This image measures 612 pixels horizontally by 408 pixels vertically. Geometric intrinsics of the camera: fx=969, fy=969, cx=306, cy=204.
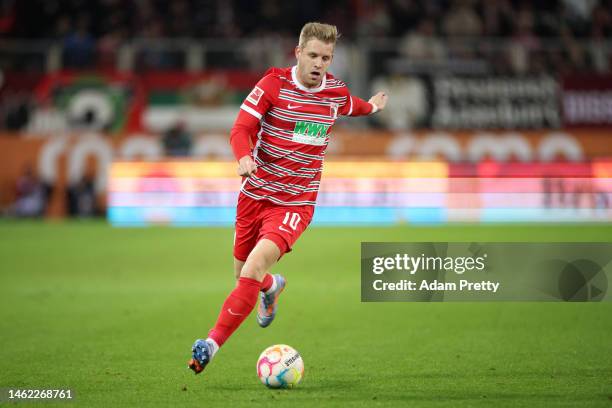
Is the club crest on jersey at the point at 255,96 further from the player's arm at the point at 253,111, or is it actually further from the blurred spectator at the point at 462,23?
the blurred spectator at the point at 462,23

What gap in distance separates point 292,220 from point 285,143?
0.57 m

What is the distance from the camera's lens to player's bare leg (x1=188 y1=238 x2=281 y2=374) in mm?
6453

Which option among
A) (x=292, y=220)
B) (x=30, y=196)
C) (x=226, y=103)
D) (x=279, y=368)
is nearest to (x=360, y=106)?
(x=292, y=220)

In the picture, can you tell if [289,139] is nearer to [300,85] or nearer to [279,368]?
[300,85]

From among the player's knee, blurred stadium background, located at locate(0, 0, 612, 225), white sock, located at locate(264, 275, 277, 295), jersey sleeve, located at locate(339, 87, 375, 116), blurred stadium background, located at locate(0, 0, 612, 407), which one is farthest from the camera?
blurred stadium background, located at locate(0, 0, 612, 225)

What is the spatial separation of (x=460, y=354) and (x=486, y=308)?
2839mm

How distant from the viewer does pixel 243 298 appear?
6590mm

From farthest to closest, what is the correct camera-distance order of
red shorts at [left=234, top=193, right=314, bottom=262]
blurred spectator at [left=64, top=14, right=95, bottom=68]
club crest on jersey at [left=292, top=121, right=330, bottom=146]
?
blurred spectator at [left=64, top=14, right=95, bottom=68] < club crest on jersey at [left=292, top=121, right=330, bottom=146] < red shorts at [left=234, top=193, right=314, bottom=262]

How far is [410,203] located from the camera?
65.6 feet

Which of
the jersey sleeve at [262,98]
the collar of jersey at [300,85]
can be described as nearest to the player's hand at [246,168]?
the jersey sleeve at [262,98]

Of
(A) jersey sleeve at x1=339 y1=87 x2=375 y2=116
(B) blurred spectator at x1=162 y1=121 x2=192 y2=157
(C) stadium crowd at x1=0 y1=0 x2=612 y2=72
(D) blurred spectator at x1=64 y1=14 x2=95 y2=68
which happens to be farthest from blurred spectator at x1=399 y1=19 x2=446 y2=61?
(A) jersey sleeve at x1=339 y1=87 x2=375 y2=116

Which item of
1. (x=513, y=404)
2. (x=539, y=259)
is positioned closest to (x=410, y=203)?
(x=539, y=259)

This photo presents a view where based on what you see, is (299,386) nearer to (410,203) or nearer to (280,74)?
(280,74)

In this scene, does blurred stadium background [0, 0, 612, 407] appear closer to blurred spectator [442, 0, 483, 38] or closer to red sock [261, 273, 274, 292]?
blurred spectator [442, 0, 483, 38]
